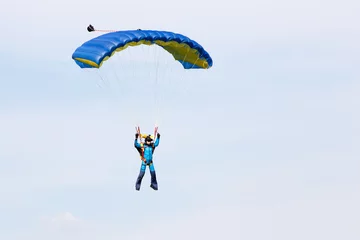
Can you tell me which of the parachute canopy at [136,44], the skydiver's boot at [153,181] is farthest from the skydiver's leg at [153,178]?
the parachute canopy at [136,44]

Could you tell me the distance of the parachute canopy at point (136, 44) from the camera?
118 ft

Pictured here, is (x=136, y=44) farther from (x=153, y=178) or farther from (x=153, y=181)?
(x=153, y=181)

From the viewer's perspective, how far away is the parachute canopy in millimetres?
35844

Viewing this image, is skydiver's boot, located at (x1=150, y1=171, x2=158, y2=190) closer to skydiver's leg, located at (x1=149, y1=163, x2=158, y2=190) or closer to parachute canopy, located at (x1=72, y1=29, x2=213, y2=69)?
skydiver's leg, located at (x1=149, y1=163, x2=158, y2=190)

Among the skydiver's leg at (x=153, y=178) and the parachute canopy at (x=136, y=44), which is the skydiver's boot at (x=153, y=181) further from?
the parachute canopy at (x=136, y=44)

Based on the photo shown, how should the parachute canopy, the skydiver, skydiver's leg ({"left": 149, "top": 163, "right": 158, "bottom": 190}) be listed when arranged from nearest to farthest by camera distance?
1. the parachute canopy
2. the skydiver
3. skydiver's leg ({"left": 149, "top": 163, "right": 158, "bottom": 190})

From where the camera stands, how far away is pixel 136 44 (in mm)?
37281

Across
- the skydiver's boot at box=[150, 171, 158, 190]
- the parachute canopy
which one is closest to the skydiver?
the skydiver's boot at box=[150, 171, 158, 190]

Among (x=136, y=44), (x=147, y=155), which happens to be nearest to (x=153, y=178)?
(x=147, y=155)

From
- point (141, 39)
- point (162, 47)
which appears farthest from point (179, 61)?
point (141, 39)

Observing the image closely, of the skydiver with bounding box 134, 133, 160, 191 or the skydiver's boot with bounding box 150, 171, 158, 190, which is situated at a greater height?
the skydiver with bounding box 134, 133, 160, 191

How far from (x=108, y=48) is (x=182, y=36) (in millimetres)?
3608

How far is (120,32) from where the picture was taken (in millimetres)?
37250

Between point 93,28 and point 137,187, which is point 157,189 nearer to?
point 137,187
